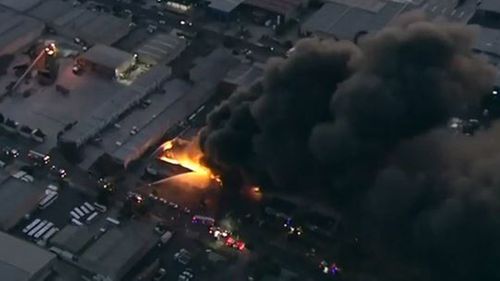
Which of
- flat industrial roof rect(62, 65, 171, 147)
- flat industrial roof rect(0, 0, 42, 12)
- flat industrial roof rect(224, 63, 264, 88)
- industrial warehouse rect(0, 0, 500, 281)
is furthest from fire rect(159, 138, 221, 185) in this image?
flat industrial roof rect(0, 0, 42, 12)

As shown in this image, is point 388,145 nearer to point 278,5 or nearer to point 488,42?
point 488,42

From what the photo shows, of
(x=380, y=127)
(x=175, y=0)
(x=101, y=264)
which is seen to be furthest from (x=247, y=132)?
(x=175, y=0)

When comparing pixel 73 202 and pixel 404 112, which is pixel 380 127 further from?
pixel 73 202

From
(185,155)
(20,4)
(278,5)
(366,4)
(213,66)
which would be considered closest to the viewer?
(185,155)

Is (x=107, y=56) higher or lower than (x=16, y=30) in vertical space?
lower

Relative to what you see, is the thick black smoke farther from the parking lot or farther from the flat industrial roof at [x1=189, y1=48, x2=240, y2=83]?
the parking lot

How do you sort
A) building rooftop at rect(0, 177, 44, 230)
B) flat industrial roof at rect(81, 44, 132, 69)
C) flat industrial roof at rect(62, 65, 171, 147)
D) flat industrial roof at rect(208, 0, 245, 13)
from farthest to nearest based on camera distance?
flat industrial roof at rect(208, 0, 245, 13), flat industrial roof at rect(81, 44, 132, 69), flat industrial roof at rect(62, 65, 171, 147), building rooftop at rect(0, 177, 44, 230)

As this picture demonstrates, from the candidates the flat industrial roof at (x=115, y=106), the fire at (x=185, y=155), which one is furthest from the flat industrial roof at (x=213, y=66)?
the fire at (x=185, y=155)

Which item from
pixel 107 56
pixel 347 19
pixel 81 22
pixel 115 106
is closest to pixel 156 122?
pixel 115 106
